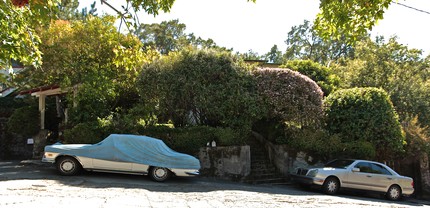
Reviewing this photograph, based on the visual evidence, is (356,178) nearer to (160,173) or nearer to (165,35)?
(160,173)

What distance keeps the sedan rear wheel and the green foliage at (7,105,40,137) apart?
1676cm

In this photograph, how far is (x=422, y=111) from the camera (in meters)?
20.7

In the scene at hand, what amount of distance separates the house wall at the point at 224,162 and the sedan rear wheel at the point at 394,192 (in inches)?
214

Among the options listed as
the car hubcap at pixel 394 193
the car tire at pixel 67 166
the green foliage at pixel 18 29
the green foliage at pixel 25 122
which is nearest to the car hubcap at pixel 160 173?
the car tire at pixel 67 166

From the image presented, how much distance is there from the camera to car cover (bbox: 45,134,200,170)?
1183cm

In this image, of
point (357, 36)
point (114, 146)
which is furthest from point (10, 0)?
point (114, 146)

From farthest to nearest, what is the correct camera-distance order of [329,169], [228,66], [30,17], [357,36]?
[228,66]
[329,169]
[357,36]
[30,17]

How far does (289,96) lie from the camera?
16094 mm

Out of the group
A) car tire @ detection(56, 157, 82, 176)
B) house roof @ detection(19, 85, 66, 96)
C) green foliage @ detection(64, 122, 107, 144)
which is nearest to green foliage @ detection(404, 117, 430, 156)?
green foliage @ detection(64, 122, 107, 144)

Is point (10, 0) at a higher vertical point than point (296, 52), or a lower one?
lower

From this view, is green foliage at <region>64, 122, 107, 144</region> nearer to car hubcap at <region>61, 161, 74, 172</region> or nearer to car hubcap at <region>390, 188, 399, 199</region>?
car hubcap at <region>61, 161, 74, 172</region>

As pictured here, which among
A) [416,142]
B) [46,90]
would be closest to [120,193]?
[46,90]

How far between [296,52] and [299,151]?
98.6 feet

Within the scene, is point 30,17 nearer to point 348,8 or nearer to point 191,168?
point 348,8
